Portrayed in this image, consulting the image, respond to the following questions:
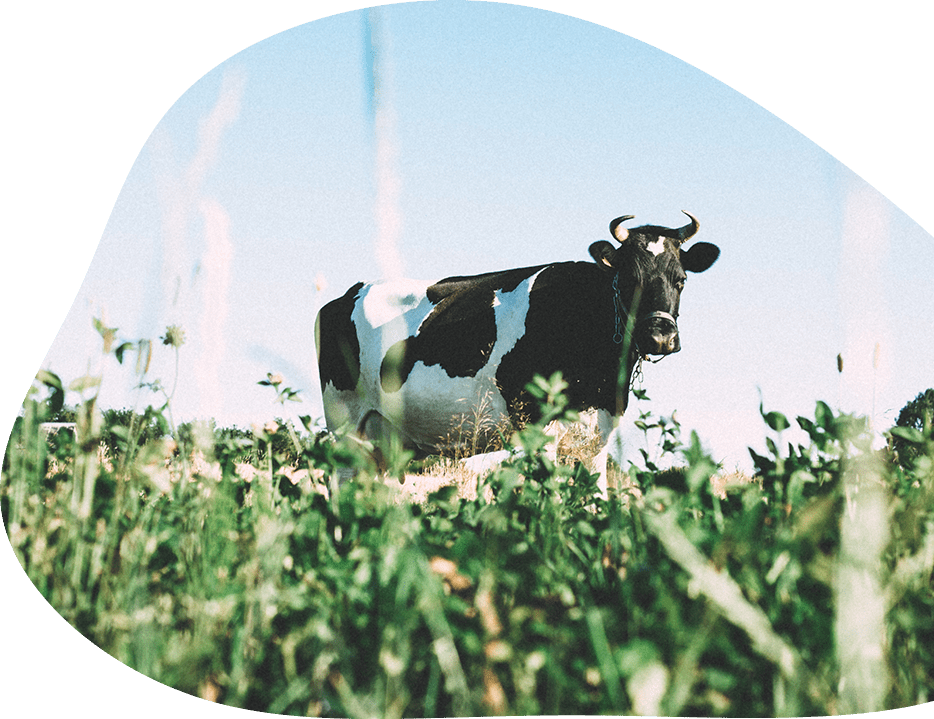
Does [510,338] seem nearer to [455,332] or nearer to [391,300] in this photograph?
[455,332]

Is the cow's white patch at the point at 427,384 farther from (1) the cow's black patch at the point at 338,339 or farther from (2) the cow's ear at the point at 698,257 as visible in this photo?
(2) the cow's ear at the point at 698,257

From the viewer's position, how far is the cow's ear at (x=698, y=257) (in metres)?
5.59

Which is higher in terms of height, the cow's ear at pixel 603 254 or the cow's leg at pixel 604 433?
the cow's ear at pixel 603 254

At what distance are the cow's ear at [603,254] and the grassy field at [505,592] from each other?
3610mm

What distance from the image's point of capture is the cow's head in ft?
15.8

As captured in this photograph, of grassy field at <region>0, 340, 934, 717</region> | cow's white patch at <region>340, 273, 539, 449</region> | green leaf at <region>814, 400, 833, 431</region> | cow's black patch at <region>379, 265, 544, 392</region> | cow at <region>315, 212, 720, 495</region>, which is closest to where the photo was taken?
grassy field at <region>0, 340, 934, 717</region>

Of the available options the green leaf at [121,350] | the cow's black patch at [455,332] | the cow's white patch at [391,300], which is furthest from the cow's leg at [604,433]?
the green leaf at [121,350]

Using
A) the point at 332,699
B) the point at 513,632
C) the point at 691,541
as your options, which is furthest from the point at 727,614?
the point at 332,699

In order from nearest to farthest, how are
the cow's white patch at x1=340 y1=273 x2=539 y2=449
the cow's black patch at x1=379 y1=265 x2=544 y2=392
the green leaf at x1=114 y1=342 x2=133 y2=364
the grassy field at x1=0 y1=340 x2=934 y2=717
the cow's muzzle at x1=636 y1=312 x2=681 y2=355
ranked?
the grassy field at x1=0 y1=340 x2=934 y2=717 → the green leaf at x1=114 y1=342 x2=133 y2=364 → the cow's muzzle at x1=636 y1=312 x2=681 y2=355 → the cow's white patch at x1=340 y1=273 x2=539 y2=449 → the cow's black patch at x1=379 y1=265 x2=544 y2=392

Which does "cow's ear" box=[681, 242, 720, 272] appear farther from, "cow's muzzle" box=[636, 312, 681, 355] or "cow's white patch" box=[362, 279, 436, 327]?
"cow's white patch" box=[362, 279, 436, 327]

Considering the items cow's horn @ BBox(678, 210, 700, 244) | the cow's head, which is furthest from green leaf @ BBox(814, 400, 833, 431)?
cow's horn @ BBox(678, 210, 700, 244)

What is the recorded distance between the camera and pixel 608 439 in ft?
18.1

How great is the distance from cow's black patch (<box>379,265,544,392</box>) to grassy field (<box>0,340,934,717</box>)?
4.08 metres

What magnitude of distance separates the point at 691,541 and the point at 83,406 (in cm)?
164
